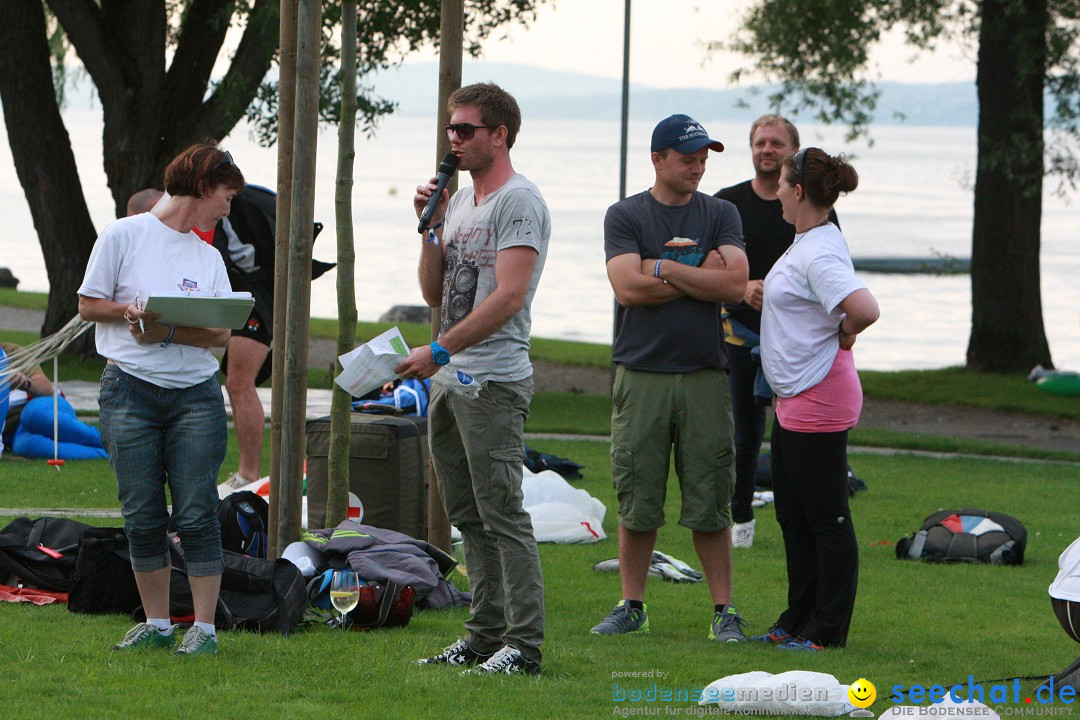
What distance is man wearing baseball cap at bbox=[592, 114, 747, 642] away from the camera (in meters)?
5.80

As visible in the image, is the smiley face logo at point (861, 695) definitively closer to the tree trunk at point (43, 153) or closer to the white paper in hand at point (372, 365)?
the white paper in hand at point (372, 365)

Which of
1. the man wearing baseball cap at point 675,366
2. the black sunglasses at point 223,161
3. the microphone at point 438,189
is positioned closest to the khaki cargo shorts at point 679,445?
the man wearing baseball cap at point 675,366

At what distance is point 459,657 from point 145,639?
3.70 feet

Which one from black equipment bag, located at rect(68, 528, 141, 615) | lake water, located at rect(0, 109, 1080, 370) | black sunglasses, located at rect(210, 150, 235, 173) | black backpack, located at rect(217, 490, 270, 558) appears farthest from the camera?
lake water, located at rect(0, 109, 1080, 370)

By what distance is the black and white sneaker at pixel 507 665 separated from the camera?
488cm

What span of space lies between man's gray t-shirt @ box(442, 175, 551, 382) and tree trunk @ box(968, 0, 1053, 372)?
13.1 meters

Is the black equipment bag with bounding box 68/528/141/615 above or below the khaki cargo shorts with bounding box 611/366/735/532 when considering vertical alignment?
below

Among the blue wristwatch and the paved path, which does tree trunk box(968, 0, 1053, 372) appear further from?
the blue wristwatch

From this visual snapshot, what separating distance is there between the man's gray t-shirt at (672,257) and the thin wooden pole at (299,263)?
128 cm

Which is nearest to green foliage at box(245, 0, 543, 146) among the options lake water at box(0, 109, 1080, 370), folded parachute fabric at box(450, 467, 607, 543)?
lake water at box(0, 109, 1080, 370)

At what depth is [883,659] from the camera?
5.48 metres

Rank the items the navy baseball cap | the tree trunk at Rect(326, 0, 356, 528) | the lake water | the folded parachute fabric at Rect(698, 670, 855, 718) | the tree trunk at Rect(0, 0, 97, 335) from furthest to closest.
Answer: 1. the lake water
2. the tree trunk at Rect(0, 0, 97, 335)
3. the tree trunk at Rect(326, 0, 356, 528)
4. the navy baseball cap
5. the folded parachute fabric at Rect(698, 670, 855, 718)

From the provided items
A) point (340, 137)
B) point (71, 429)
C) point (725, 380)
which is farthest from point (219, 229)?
point (725, 380)

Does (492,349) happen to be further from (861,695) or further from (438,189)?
(861,695)
